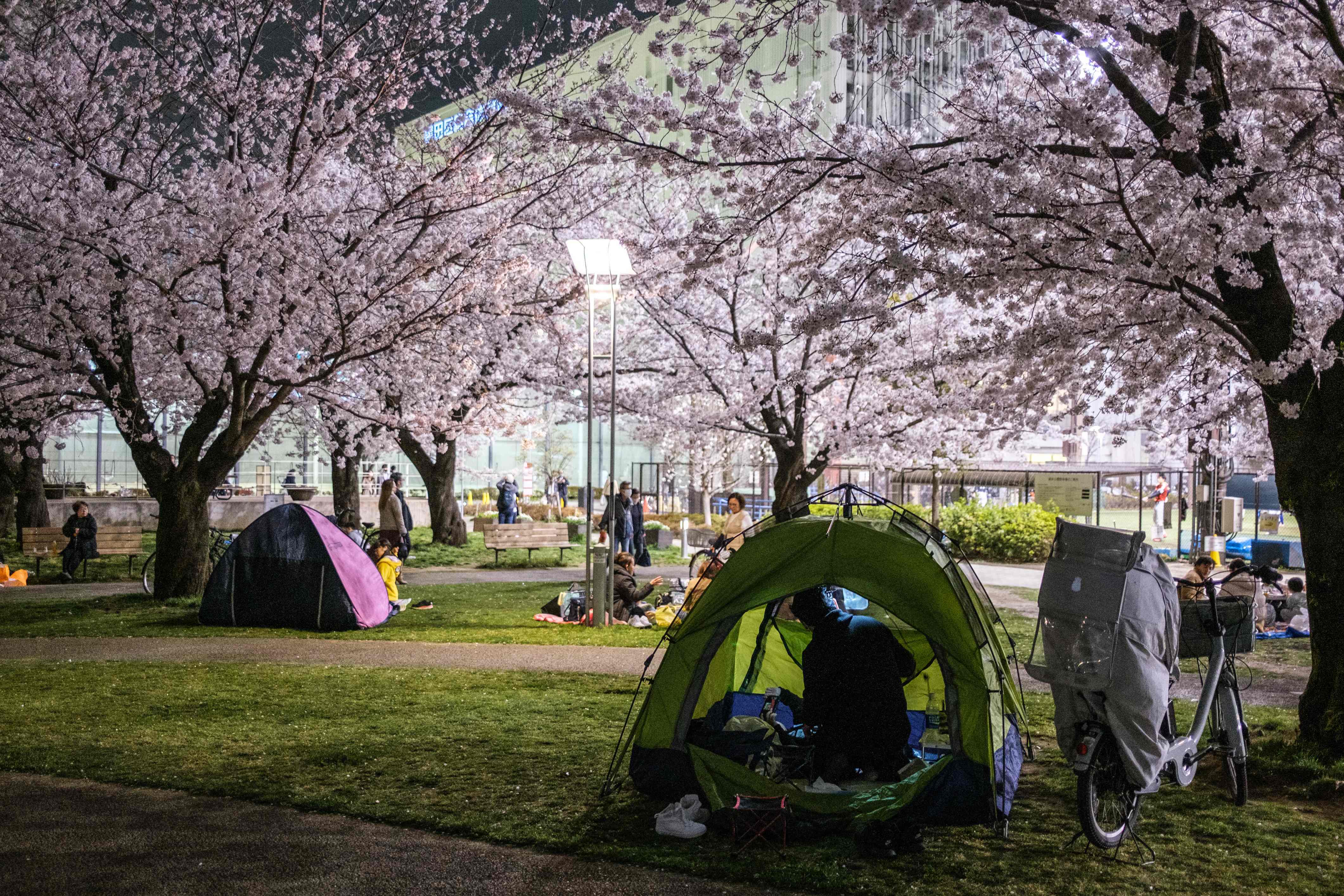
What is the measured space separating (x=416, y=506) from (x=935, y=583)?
28.8 m

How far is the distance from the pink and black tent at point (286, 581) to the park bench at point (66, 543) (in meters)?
5.77

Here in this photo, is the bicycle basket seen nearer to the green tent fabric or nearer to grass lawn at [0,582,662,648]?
the green tent fabric

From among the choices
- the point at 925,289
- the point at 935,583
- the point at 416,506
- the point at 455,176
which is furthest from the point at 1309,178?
the point at 416,506

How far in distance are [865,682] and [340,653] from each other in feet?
21.3

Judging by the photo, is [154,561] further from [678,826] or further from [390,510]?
[678,826]

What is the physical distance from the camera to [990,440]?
19422mm

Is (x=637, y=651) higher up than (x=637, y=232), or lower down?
lower down

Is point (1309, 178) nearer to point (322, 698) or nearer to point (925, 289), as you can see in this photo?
point (925, 289)

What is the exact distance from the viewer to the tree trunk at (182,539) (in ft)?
45.5

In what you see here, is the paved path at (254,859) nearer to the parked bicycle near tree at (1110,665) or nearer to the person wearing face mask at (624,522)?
the parked bicycle near tree at (1110,665)

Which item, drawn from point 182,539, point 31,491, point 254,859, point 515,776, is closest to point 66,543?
point 182,539

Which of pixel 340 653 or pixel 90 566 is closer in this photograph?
pixel 340 653

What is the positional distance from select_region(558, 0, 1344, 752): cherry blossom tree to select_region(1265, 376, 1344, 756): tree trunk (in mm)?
12

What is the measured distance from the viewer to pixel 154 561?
16203 mm
